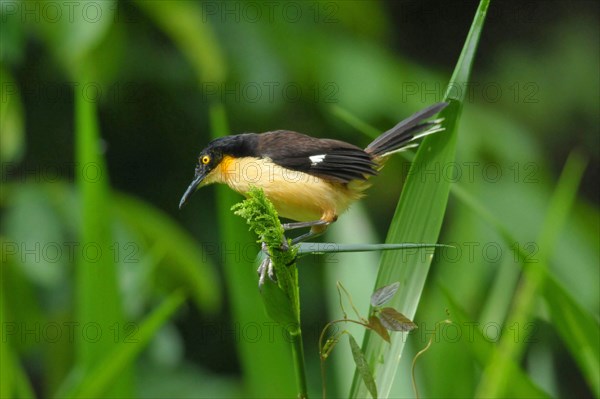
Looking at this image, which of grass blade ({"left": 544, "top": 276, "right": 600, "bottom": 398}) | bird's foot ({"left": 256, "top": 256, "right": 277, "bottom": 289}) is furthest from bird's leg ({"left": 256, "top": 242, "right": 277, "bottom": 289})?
grass blade ({"left": 544, "top": 276, "right": 600, "bottom": 398})

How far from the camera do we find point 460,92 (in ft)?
3.43

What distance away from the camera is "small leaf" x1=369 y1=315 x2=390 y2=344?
3.32 feet

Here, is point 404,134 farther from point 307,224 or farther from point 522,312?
point 522,312

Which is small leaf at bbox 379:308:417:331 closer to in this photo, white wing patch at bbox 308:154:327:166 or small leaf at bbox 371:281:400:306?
small leaf at bbox 371:281:400:306

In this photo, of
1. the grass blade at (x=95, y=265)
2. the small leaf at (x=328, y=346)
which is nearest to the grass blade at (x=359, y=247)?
the small leaf at (x=328, y=346)

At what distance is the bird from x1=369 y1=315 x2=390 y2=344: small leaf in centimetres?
12

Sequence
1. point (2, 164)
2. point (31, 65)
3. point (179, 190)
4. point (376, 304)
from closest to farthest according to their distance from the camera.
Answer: point (376, 304)
point (2, 164)
point (31, 65)
point (179, 190)

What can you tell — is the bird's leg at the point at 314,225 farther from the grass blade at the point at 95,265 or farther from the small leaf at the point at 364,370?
the grass blade at the point at 95,265

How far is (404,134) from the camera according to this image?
1.16 m

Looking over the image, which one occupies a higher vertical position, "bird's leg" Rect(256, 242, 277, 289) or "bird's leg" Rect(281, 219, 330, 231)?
"bird's leg" Rect(281, 219, 330, 231)

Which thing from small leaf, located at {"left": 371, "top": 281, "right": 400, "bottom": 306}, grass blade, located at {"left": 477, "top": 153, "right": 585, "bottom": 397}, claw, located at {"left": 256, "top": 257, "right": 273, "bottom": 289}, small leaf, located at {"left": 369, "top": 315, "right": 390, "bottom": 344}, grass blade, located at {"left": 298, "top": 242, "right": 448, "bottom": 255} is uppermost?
grass blade, located at {"left": 298, "top": 242, "right": 448, "bottom": 255}

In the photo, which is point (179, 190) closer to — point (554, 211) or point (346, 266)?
point (346, 266)

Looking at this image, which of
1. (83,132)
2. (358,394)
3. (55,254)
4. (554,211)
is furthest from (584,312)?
(55,254)

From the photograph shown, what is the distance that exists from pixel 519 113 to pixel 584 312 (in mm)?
2745
